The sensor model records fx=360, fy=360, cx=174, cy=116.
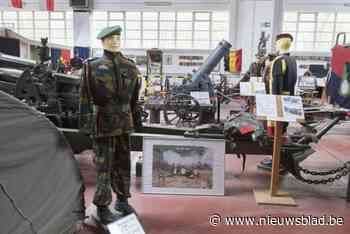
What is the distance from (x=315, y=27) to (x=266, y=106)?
13472 mm

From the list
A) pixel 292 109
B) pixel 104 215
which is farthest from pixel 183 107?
pixel 104 215

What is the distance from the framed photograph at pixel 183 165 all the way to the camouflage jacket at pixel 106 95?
83 cm

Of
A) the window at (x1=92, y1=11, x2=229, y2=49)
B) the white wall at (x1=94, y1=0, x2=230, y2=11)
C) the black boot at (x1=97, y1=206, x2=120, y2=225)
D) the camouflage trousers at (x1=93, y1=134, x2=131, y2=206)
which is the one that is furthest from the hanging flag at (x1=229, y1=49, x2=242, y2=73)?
the black boot at (x1=97, y1=206, x2=120, y2=225)

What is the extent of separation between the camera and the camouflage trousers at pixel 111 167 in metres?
2.84

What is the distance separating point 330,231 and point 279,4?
464 inches

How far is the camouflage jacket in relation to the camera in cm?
272

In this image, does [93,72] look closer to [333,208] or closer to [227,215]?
[227,215]

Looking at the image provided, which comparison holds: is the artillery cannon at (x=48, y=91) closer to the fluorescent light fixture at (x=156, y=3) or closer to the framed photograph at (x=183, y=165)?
the framed photograph at (x=183, y=165)

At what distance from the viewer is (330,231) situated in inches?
117

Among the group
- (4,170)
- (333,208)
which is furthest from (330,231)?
(4,170)

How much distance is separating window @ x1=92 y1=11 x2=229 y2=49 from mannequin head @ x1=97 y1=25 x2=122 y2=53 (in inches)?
530

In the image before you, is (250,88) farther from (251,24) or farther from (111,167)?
(251,24)

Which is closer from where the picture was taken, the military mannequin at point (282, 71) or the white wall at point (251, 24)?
the military mannequin at point (282, 71)

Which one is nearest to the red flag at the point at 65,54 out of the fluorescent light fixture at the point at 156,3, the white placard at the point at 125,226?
the fluorescent light fixture at the point at 156,3
